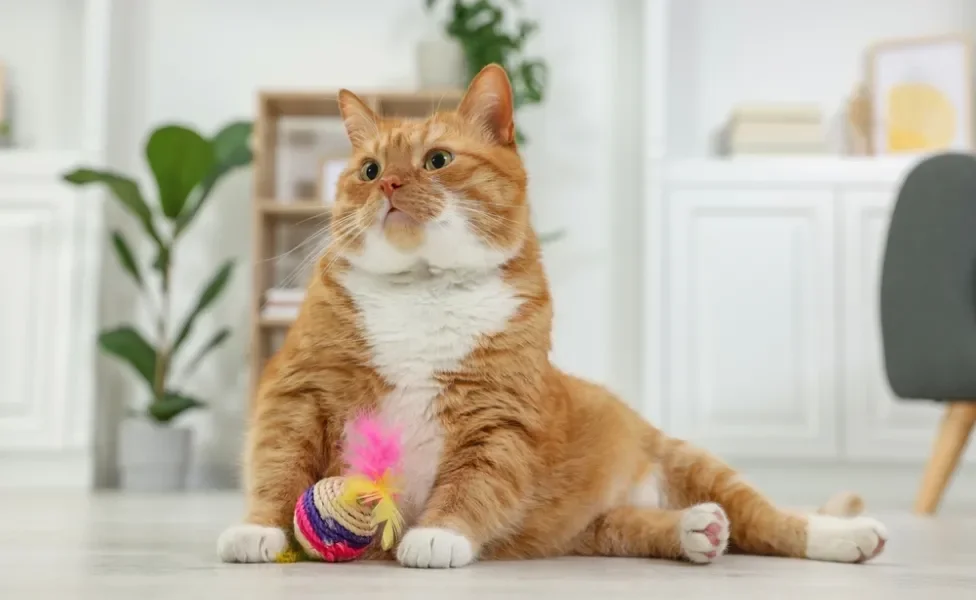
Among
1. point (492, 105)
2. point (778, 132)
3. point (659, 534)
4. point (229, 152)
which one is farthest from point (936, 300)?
point (229, 152)

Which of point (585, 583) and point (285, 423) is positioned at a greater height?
point (285, 423)

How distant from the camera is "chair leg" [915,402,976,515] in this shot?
232cm

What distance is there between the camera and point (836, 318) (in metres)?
3.12

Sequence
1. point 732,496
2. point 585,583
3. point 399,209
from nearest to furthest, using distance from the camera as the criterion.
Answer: point 585,583 → point 399,209 → point 732,496

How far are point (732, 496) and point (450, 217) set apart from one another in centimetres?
50

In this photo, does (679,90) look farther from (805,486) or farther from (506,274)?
(506,274)

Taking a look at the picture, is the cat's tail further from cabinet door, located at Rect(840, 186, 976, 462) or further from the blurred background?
cabinet door, located at Rect(840, 186, 976, 462)

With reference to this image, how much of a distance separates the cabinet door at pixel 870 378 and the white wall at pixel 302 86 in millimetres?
762

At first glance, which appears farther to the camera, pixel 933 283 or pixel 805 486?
pixel 805 486

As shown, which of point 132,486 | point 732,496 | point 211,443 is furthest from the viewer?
point 211,443

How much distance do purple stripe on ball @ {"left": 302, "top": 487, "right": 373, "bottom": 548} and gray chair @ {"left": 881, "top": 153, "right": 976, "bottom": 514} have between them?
5.42 feet

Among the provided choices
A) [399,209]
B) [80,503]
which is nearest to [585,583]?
[399,209]

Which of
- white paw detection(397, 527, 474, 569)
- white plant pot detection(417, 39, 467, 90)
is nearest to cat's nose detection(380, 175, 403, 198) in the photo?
white paw detection(397, 527, 474, 569)

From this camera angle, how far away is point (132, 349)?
10.1 ft
